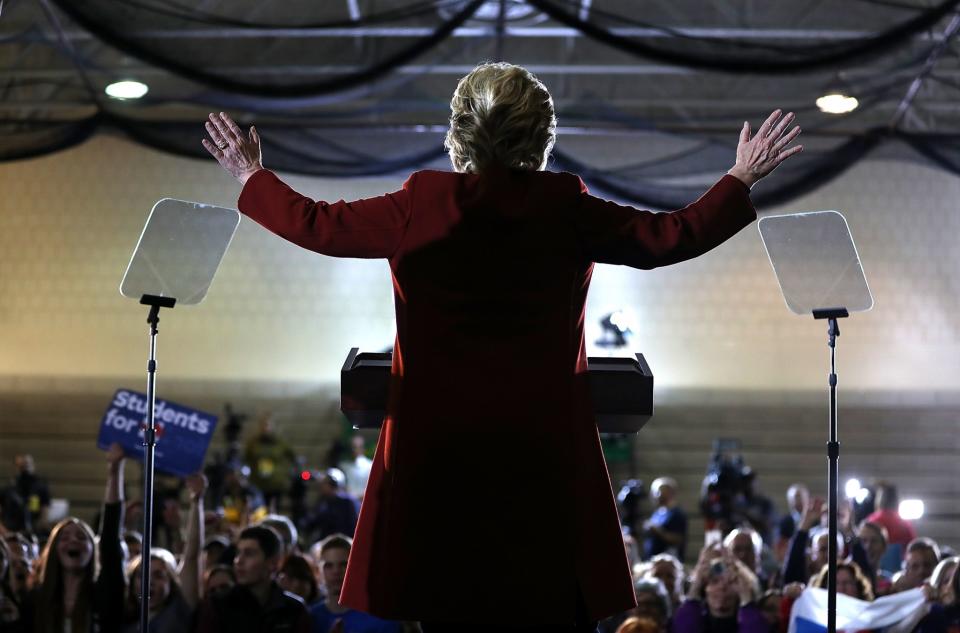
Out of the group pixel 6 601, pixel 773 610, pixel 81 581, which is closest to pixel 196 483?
pixel 81 581

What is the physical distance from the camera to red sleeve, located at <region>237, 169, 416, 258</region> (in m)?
1.51

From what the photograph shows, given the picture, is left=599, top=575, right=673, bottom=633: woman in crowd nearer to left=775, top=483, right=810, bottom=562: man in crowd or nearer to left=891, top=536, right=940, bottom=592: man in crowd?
left=891, top=536, right=940, bottom=592: man in crowd

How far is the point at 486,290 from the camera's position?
1478 mm

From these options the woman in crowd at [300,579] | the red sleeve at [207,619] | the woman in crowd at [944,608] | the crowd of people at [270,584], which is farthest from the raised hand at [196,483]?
the woman in crowd at [944,608]

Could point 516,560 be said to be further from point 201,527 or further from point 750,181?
point 201,527

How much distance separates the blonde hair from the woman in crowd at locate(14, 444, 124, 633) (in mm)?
2617

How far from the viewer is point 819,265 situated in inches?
108

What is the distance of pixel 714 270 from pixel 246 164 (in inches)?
476

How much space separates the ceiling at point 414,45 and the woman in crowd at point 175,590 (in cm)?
187

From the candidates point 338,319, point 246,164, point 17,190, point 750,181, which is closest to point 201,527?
point 246,164

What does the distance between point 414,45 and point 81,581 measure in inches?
94.1

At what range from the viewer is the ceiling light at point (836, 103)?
6.13 meters

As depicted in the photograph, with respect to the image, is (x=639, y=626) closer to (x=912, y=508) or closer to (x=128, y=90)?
(x=912, y=508)

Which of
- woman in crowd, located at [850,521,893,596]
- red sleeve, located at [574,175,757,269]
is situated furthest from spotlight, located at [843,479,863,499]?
red sleeve, located at [574,175,757,269]
